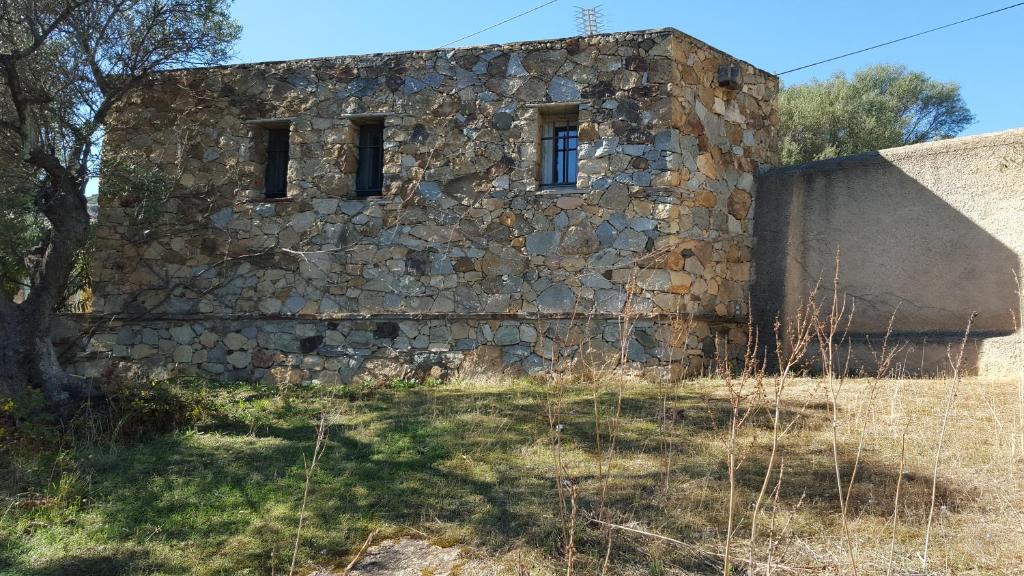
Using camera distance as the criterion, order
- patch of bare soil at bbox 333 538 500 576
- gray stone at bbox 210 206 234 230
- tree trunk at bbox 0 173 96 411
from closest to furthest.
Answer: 1. patch of bare soil at bbox 333 538 500 576
2. tree trunk at bbox 0 173 96 411
3. gray stone at bbox 210 206 234 230

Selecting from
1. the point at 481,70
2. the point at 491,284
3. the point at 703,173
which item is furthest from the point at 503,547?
the point at 481,70

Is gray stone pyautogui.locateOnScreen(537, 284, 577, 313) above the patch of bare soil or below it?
above

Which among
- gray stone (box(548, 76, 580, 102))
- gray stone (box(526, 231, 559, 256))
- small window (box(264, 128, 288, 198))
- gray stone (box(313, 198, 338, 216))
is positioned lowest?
gray stone (box(526, 231, 559, 256))

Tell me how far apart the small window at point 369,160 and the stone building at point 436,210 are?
20mm

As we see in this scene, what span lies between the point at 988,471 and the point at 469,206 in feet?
18.4

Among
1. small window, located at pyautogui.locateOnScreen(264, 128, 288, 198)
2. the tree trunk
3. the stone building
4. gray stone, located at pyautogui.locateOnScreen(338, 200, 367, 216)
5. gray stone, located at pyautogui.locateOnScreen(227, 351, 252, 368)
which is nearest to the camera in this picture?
the tree trunk

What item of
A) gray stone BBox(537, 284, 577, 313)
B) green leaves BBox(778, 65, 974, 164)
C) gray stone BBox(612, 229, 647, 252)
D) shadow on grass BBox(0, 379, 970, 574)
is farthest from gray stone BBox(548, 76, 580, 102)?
green leaves BBox(778, 65, 974, 164)

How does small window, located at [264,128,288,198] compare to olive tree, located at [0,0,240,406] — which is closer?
olive tree, located at [0,0,240,406]

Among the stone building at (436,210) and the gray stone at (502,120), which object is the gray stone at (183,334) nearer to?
the stone building at (436,210)

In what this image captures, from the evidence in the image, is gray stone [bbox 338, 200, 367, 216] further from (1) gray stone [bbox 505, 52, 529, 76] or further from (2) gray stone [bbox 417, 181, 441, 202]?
(1) gray stone [bbox 505, 52, 529, 76]

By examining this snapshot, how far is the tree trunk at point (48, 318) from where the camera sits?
278 inches

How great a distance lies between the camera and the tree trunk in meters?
7.06

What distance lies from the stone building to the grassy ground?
160 cm

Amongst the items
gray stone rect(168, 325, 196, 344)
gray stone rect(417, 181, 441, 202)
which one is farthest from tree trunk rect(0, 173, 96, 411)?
gray stone rect(417, 181, 441, 202)
